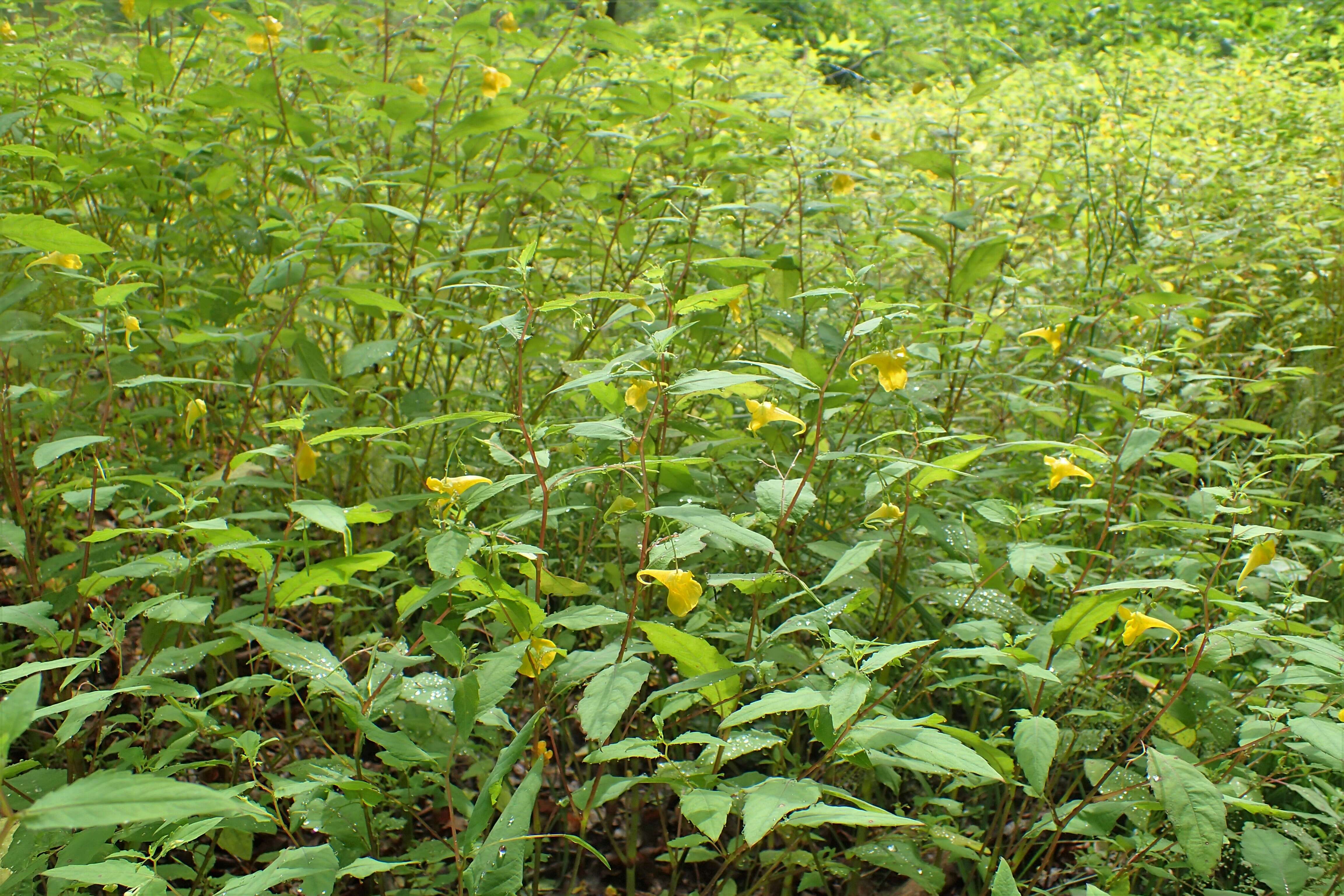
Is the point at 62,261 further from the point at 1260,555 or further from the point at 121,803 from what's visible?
the point at 1260,555

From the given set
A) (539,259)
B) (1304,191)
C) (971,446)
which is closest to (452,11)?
(539,259)

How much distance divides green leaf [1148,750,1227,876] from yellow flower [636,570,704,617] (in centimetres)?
49

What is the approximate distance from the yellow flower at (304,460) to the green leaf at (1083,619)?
946mm

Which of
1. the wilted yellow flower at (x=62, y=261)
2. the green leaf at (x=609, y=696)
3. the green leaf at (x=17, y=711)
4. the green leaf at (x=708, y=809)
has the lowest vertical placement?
the green leaf at (x=708, y=809)

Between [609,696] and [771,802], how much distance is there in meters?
0.20

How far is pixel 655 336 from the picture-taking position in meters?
0.91

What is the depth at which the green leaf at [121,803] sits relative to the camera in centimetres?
50

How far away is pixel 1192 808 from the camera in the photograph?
887mm

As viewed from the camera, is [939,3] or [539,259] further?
[939,3]

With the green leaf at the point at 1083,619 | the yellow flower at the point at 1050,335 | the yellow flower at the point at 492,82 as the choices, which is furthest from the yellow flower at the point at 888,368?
the yellow flower at the point at 492,82

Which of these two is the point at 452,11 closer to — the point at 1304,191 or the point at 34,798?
the point at 34,798

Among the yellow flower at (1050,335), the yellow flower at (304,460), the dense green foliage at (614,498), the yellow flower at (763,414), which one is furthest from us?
the yellow flower at (1050,335)

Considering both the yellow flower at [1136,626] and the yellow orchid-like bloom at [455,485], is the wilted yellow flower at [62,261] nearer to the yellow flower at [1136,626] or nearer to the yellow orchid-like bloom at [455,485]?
the yellow orchid-like bloom at [455,485]

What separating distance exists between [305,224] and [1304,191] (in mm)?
2975
